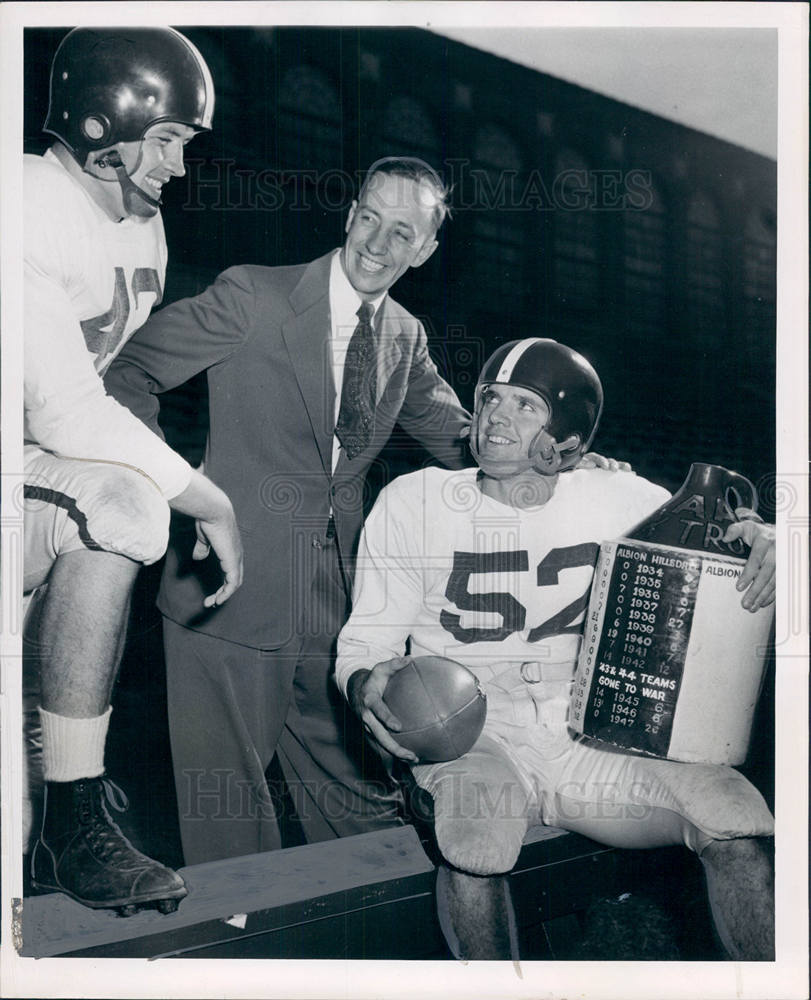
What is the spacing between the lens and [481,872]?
2.54 m

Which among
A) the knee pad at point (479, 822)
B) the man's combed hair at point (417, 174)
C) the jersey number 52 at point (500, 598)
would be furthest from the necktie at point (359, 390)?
the knee pad at point (479, 822)

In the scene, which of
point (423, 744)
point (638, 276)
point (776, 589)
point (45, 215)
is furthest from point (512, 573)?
point (45, 215)

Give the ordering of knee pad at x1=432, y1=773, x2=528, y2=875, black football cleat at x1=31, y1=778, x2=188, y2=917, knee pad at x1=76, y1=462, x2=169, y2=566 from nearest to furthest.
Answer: knee pad at x1=432, y1=773, x2=528, y2=875
black football cleat at x1=31, y1=778, x2=188, y2=917
knee pad at x1=76, y1=462, x2=169, y2=566

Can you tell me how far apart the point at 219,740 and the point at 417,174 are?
5.93 ft

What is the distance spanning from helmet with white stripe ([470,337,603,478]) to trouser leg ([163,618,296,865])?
3.09 ft

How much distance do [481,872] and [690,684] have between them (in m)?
0.77

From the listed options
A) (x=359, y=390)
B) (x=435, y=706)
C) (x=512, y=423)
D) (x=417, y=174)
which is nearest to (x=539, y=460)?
(x=512, y=423)

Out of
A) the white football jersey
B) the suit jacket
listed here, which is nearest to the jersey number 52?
the white football jersey

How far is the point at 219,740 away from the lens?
114 inches

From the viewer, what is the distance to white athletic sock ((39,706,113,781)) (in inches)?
109

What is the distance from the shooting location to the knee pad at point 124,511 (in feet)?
9.07

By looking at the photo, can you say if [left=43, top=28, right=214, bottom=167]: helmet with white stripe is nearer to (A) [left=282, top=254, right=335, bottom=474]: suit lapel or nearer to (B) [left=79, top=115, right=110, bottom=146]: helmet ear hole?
(B) [left=79, top=115, right=110, bottom=146]: helmet ear hole

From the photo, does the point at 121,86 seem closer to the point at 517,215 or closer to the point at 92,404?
the point at 92,404

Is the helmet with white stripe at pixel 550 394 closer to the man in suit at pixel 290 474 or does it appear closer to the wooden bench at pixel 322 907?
the man in suit at pixel 290 474
